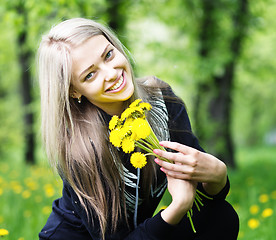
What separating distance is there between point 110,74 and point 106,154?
1.30 feet

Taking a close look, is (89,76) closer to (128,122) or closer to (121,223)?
(128,122)

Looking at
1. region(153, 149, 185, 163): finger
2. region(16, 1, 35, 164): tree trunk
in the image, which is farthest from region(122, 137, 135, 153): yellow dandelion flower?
region(16, 1, 35, 164): tree trunk

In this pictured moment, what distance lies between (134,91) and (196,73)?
3360 mm

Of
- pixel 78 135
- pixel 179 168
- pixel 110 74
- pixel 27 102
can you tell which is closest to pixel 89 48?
pixel 110 74

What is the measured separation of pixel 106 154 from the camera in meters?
1.64

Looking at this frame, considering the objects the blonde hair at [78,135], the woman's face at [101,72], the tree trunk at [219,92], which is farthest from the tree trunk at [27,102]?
the woman's face at [101,72]

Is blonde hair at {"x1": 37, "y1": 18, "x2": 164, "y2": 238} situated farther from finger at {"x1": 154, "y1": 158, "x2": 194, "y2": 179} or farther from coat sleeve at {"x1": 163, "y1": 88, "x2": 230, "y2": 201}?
finger at {"x1": 154, "y1": 158, "x2": 194, "y2": 179}

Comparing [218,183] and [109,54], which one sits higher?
[109,54]

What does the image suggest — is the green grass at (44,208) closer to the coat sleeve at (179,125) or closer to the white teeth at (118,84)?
the white teeth at (118,84)

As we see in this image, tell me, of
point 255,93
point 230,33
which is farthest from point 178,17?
point 255,93

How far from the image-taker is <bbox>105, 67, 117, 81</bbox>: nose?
1482mm

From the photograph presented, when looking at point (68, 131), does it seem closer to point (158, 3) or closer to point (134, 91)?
point (134, 91)

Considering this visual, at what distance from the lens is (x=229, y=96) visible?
6074 millimetres

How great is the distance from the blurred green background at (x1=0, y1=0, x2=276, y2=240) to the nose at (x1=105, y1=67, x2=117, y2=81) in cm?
57
